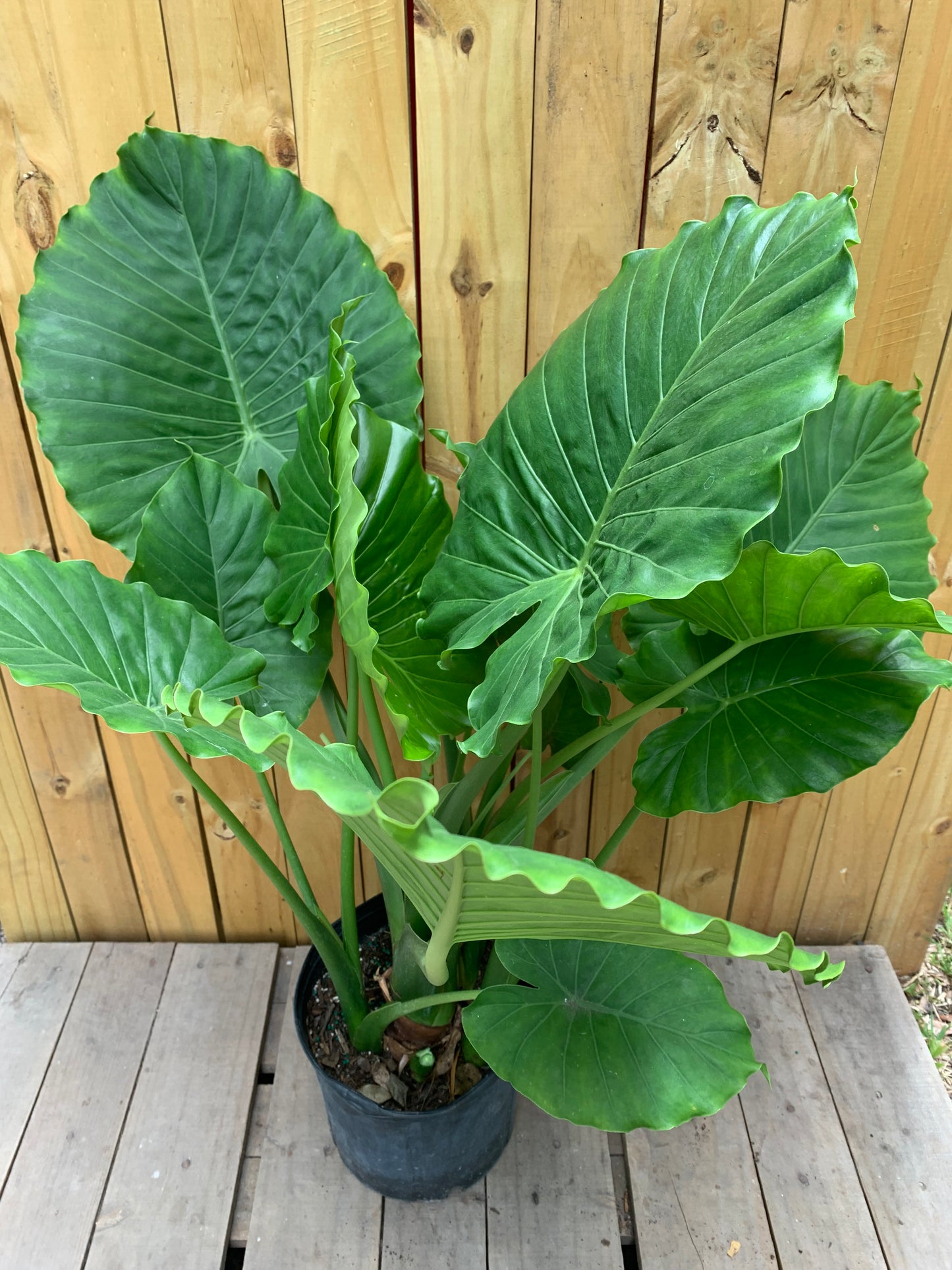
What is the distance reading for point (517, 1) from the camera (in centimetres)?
96

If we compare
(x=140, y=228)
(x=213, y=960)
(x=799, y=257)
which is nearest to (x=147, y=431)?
(x=140, y=228)

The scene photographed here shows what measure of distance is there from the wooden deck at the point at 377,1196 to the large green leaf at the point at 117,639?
2.58 ft

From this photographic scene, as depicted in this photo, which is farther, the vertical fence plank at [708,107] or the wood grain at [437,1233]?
the wood grain at [437,1233]

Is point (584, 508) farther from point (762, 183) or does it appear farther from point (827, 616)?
point (762, 183)

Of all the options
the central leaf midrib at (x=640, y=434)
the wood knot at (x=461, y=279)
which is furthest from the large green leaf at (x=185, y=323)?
the central leaf midrib at (x=640, y=434)

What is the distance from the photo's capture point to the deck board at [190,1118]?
46.2 inches

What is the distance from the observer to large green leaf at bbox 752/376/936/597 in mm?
1001

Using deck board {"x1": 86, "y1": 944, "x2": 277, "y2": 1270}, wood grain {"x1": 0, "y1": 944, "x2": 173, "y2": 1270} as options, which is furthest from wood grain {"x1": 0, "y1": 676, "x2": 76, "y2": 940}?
deck board {"x1": 86, "y1": 944, "x2": 277, "y2": 1270}

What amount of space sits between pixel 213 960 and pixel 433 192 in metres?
1.27

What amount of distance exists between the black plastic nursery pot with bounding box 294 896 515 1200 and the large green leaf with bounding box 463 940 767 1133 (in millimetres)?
161

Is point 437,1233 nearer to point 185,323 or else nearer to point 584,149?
point 185,323

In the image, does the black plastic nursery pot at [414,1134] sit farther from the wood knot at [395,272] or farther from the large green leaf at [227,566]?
the wood knot at [395,272]

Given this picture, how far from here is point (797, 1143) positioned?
4.24ft

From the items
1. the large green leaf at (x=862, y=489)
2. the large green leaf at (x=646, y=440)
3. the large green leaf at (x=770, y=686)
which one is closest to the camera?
the large green leaf at (x=646, y=440)
